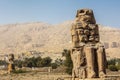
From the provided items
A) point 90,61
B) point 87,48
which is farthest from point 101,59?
point 87,48

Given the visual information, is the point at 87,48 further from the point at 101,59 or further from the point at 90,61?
the point at 101,59

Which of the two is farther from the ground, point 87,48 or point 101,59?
point 87,48

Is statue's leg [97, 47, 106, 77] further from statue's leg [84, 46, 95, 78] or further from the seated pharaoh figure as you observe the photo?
statue's leg [84, 46, 95, 78]

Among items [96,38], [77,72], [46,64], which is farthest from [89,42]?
[46,64]

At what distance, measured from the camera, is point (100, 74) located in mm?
14047

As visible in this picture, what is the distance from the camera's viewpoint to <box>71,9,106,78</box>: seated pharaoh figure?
14.3 meters

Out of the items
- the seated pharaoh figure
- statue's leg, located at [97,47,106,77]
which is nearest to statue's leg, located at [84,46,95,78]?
the seated pharaoh figure

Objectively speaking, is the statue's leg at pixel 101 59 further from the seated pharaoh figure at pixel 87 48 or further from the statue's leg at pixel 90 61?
the statue's leg at pixel 90 61

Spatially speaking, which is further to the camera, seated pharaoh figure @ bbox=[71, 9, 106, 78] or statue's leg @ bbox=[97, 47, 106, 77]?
seated pharaoh figure @ bbox=[71, 9, 106, 78]

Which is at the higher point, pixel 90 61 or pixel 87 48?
pixel 87 48

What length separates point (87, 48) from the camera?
14477 millimetres

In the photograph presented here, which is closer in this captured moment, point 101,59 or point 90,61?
point 101,59

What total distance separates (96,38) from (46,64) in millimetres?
59614

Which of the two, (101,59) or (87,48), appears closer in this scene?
(101,59)
